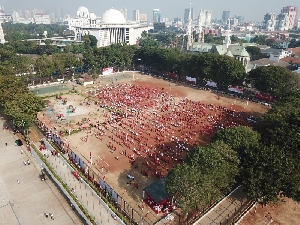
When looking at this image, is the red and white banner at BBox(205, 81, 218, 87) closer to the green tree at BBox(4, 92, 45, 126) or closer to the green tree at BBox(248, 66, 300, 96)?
the green tree at BBox(248, 66, 300, 96)

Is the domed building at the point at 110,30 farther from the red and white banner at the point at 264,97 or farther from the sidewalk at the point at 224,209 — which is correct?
the sidewalk at the point at 224,209

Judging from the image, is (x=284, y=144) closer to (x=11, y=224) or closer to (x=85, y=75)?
(x=11, y=224)

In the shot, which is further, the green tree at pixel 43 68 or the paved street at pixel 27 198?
the green tree at pixel 43 68

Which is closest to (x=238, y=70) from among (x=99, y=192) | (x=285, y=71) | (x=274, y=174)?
(x=285, y=71)

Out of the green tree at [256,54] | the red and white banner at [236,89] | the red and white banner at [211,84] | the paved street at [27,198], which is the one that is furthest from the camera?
the green tree at [256,54]

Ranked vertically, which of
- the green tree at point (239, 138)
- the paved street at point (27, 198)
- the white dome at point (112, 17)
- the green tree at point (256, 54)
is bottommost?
the paved street at point (27, 198)

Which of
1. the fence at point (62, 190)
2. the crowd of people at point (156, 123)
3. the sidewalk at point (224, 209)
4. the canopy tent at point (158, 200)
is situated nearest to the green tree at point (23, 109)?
the fence at point (62, 190)
